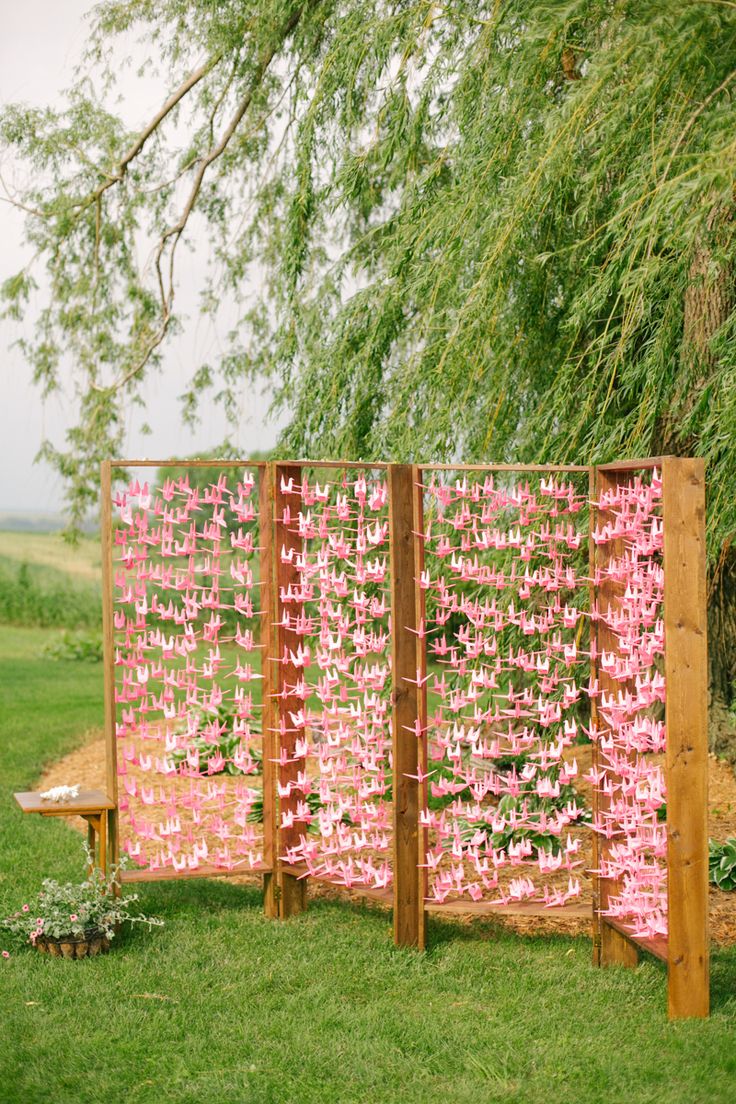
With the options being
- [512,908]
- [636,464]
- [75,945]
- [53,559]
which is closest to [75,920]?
[75,945]

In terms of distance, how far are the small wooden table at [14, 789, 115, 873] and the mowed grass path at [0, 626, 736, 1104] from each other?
386 millimetres

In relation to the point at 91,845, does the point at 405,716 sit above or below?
above

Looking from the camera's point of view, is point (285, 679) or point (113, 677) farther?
point (285, 679)

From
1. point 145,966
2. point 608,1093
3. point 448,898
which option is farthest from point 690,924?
point 145,966

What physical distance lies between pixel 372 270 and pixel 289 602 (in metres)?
2.56

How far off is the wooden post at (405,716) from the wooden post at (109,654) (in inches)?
43.3

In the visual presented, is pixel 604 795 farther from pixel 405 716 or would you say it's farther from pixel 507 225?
Answer: pixel 507 225

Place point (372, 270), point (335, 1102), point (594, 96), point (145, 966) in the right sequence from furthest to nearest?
point (372, 270)
point (594, 96)
point (145, 966)
point (335, 1102)

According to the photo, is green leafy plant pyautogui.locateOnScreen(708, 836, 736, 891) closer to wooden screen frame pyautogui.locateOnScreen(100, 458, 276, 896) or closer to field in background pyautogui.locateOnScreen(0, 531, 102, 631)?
→ wooden screen frame pyautogui.locateOnScreen(100, 458, 276, 896)

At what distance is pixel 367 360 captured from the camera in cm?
602

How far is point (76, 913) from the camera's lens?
4508mm

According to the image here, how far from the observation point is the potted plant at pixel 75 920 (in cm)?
442

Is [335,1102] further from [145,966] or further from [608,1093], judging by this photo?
[145,966]

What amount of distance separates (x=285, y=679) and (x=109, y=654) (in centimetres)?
72
